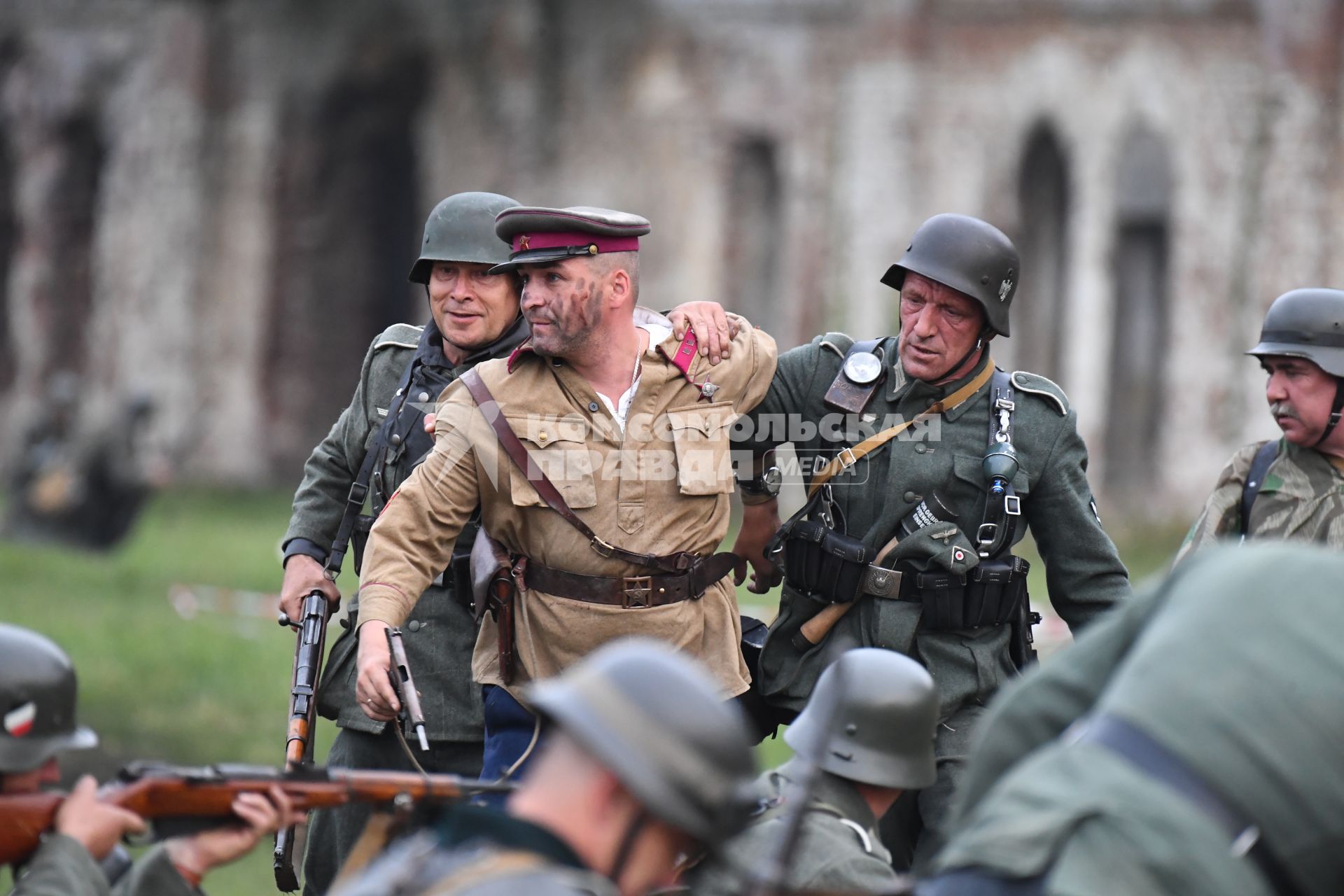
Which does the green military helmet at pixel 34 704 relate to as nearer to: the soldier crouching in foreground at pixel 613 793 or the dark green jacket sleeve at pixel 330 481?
the soldier crouching in foreground at pixel 613 793

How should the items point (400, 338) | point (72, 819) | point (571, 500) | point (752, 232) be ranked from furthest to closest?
point (752, 232), point (400, 338), point (571, 500), point (72, 819)

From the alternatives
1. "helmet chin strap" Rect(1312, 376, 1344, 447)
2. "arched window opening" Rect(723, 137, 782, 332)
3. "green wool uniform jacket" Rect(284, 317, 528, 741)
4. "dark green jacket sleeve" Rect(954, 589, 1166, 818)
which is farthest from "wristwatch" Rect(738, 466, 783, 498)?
"arched window opening" Rect(723, 137, 782, 332)

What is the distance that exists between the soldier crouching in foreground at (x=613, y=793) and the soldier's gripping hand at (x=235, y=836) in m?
1.07

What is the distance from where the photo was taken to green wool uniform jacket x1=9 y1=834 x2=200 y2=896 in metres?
3.52

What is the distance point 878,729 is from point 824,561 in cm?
113

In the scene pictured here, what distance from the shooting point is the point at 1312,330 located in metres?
5.82

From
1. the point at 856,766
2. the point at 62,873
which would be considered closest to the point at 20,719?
the point at 62,873

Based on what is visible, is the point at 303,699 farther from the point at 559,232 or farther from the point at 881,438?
the point at 881,438

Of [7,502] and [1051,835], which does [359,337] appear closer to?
[7,502]

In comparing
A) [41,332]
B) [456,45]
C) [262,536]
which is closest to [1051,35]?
[456,45]

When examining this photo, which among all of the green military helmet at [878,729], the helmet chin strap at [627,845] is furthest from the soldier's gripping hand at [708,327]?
the helmet chin strap at [627,845]

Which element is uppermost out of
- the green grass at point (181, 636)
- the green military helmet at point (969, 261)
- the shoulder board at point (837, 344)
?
the green military helmet at point (969, 261)

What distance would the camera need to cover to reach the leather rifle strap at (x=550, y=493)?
16.3 ft

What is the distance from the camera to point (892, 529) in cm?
534
